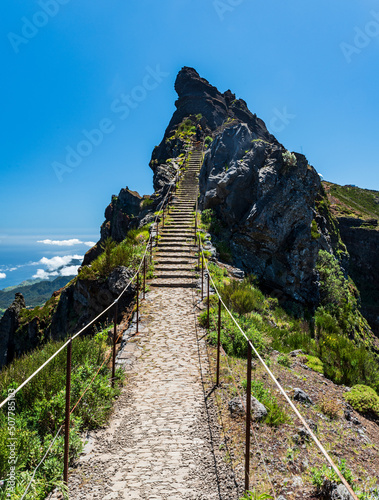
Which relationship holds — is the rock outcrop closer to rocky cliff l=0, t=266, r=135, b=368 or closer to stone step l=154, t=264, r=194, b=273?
rocky cliff l=0, t=266, r=135, b=368

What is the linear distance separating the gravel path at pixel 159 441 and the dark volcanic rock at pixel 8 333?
15909mm

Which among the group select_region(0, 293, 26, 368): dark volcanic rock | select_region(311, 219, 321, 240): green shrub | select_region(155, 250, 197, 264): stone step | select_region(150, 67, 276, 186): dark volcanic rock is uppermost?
select_region(150, 67, 276, 186): dark volcanic rock

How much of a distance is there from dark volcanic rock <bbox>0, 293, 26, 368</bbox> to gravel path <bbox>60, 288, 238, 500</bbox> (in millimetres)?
15909

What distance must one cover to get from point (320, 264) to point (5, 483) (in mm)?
19024

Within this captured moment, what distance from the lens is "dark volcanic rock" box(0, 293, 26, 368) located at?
63.3ft

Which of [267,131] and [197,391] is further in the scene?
[267,131]

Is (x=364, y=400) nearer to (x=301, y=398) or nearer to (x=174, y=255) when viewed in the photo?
(x=301, y=398)

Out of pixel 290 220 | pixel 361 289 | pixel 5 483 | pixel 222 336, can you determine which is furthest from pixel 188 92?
pixel 5 483

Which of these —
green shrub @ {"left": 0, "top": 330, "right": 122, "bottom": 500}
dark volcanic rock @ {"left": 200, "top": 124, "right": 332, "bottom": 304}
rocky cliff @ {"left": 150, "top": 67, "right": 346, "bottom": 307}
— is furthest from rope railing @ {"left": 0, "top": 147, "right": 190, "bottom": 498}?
dark volcanic rock @ {"left": 200, "top": 124, "right": 332, "bottom": 304}

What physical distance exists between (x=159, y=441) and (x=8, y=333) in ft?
64.7

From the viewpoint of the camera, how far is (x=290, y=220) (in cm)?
1748

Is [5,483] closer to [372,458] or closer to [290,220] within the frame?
[372,458]

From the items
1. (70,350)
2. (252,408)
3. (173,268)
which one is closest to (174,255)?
(173,268)

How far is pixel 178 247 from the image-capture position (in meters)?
15.9
